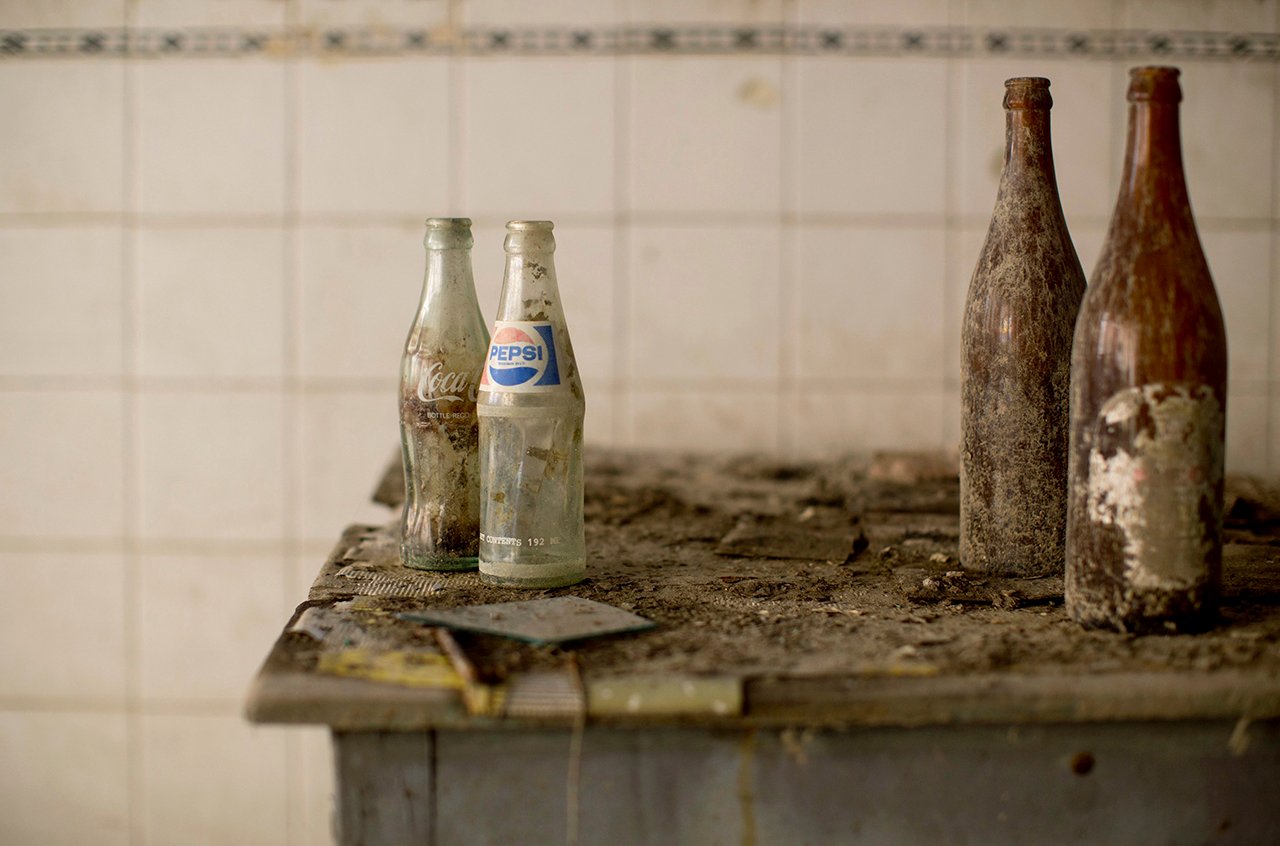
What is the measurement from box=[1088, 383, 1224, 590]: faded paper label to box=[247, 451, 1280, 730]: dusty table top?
0.05 meters

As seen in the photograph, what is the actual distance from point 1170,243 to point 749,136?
1079 millimetres

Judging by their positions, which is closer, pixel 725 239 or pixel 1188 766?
pixel 1188 766

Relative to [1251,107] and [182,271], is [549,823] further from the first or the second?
[1251,107]

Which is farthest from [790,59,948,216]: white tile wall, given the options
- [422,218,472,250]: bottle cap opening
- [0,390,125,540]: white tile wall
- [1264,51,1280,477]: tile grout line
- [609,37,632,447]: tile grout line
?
[0,390,125,540]: white tile wall

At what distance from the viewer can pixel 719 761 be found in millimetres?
678

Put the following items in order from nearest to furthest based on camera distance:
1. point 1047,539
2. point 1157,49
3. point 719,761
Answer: point 719,761 < point 1047,539 < point 1157,49

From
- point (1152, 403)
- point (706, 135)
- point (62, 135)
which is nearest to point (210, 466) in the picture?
point (62, 135)

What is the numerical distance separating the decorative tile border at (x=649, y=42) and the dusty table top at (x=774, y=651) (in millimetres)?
958

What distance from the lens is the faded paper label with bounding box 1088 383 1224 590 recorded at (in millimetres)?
715

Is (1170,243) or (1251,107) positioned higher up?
(1251,107)

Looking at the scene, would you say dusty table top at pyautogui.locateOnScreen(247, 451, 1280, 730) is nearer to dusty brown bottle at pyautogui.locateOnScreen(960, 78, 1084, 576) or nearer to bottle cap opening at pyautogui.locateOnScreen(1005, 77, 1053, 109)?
dusty brown bottle at pyautogui.locateOnScreen(960, 78, 1084, 576)

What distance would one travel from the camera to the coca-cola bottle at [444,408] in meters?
0.92

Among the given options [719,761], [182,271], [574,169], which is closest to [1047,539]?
[719,761]

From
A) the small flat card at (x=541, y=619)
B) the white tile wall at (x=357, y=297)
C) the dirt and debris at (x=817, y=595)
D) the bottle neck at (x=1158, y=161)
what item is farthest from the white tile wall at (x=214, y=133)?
the bottle neck at (x=1158, y=161)
